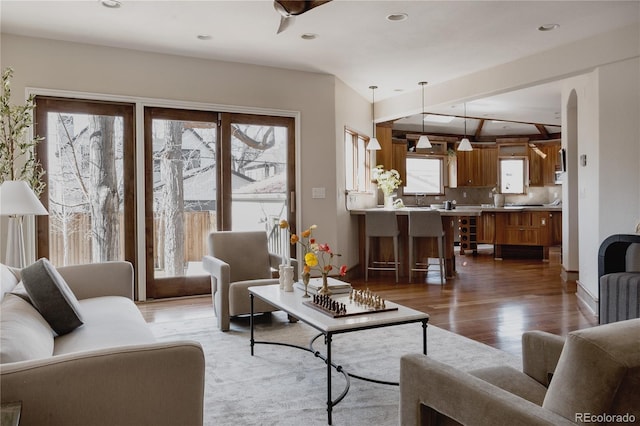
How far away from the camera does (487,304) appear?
5.00 meters

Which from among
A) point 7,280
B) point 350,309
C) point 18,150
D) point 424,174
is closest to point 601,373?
point 350,309

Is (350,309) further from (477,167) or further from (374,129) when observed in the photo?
(477,167)

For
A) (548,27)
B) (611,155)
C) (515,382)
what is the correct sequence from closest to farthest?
(515,382) < (548,27) < (611,155)

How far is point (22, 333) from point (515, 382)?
1.77 m

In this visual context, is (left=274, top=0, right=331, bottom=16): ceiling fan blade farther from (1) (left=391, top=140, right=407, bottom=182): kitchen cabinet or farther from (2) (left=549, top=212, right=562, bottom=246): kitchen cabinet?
(2) (left=549, top=212, right=562, bottom=246): kitchen cabinet

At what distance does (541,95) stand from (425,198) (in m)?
3.50

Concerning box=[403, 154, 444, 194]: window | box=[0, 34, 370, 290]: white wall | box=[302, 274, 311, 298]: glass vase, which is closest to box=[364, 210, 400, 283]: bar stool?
box=[0, 34, 370, 290]: white wall

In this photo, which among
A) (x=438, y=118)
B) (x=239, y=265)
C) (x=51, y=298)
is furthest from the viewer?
(x=438, y=118)

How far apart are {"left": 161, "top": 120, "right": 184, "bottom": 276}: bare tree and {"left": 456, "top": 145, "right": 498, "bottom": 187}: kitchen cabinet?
7.09 meters

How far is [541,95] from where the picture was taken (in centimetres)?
767

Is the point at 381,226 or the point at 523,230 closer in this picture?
the point at 381,226

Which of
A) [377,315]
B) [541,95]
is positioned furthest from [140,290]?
[541,95]

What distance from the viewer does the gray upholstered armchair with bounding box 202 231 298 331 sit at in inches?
158

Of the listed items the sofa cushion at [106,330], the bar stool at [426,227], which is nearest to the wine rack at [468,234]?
the bar stool at [426,227]
